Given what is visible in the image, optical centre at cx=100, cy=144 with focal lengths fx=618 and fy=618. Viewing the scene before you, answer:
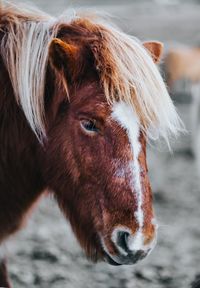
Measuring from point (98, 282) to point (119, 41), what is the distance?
2.00m

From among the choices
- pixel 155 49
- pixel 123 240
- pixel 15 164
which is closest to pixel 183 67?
pixel 155 49

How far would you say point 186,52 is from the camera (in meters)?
10.5

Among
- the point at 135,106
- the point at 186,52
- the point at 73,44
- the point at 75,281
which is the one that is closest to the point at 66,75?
the point at 73,44

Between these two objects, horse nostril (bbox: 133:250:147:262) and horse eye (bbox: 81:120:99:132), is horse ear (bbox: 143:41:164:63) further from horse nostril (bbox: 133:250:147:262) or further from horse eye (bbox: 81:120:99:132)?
horse nostril (bbox: 133:250:147:262)

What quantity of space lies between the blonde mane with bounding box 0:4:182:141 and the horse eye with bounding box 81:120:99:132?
129 mm

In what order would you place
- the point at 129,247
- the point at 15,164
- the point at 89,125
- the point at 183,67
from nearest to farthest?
the point at 129,247
the point at 89,125
the point at 15,164
the point at 183,67

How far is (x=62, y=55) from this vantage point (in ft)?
9.27

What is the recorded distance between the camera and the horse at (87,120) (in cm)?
274

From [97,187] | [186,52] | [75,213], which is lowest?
[186,52]

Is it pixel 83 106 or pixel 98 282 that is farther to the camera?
pixel 98 282

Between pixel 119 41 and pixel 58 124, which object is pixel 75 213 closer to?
pixel 58 124

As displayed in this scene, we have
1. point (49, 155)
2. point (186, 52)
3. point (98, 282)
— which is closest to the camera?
point (49, 155)

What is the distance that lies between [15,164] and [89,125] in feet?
1.87

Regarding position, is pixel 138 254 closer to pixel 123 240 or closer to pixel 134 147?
pixel 123 240
